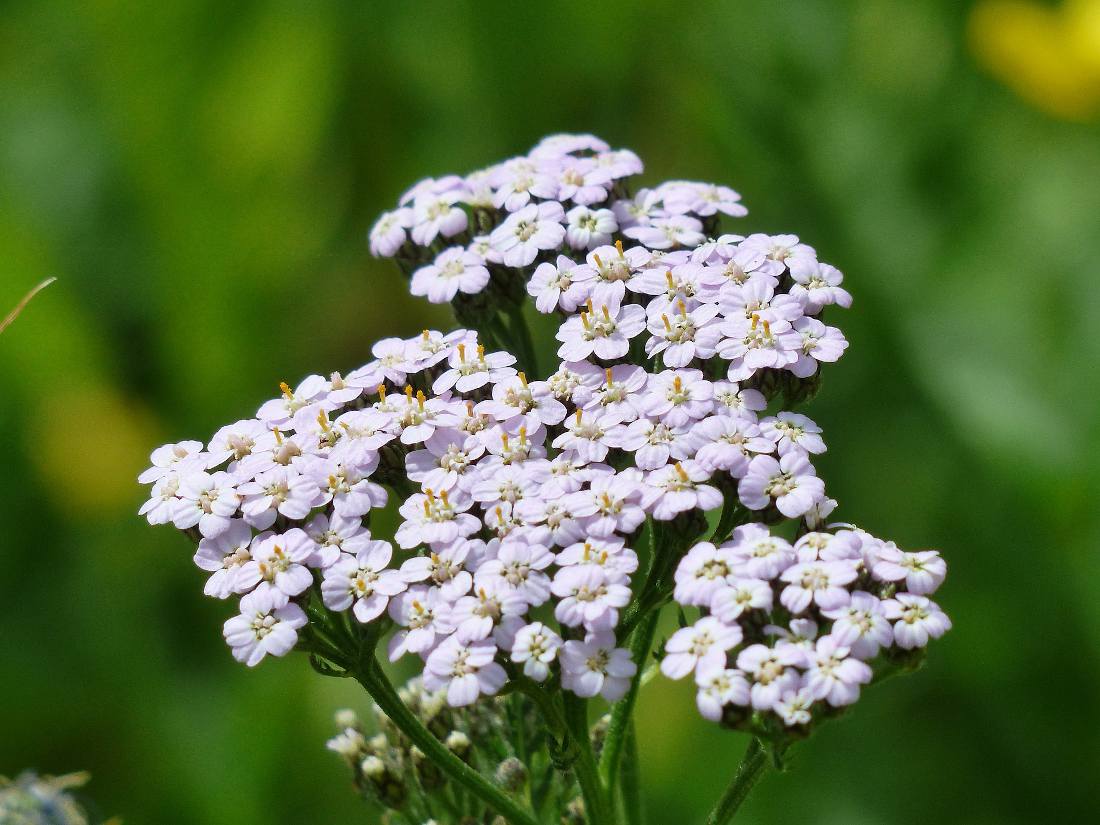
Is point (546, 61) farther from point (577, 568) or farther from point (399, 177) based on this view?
point (577, 568)

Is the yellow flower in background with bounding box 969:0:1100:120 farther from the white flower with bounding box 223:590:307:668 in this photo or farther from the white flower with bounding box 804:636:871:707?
the white flower with bounding box 223:590:307:668

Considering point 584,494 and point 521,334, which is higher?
point 521,334

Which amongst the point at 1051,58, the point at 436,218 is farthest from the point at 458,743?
the point at 1051,58

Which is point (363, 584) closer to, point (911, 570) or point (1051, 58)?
point (911, 570)

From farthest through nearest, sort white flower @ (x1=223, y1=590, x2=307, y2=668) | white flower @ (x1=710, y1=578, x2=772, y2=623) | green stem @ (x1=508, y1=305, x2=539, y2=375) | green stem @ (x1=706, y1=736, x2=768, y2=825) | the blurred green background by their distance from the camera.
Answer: the blurred green background
green stem @ (x1=508, y1=305, x2=539, y2=375)
green stem @ (x1=706, y1=736, x2=768, y2=825)
white flower @ (x1=223, y1=590, x2=307, y2=668)
white flower @ (x1=710, y1=578, x2=772, y2=623)

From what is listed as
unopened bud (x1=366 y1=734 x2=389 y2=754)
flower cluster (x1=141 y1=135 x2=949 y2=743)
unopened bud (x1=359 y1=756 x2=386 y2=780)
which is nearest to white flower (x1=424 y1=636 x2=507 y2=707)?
flower cluster (x1=141 y1=135 x2=949 y2=743)

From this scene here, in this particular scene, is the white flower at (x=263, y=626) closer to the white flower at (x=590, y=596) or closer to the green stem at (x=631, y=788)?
the white flower at (x=590, y=596)
